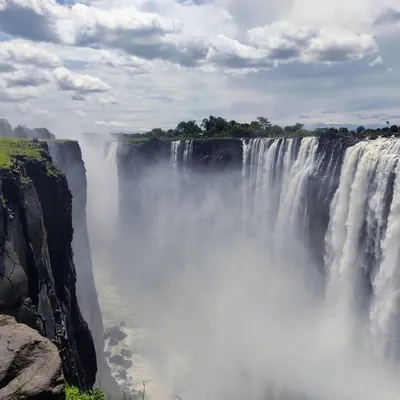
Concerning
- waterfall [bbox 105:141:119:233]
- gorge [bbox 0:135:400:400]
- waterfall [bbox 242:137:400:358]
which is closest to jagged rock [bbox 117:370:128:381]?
gorge [bbox 0:135:400:400]

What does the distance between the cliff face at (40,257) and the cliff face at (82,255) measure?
4.34 meters

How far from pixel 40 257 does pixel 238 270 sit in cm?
2372

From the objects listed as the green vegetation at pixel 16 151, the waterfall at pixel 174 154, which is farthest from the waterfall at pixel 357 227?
the green vegetation at pixel 16 151

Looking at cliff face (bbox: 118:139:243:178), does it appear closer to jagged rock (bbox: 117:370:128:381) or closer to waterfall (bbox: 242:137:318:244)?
waterfall (bbox: 242:137:318:244)

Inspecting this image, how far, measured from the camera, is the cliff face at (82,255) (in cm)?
2427

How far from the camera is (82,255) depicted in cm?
2894

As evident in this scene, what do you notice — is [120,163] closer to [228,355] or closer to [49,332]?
[228,355]

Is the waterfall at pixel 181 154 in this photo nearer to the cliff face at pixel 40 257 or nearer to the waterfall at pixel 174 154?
the waterfall at pixel 174 154

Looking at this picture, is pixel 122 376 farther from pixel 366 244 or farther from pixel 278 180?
pixel 278 180

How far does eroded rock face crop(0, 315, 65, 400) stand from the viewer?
6137 mm

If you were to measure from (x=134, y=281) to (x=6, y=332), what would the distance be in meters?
33.3

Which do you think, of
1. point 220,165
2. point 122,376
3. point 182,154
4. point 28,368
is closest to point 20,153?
point 28,368

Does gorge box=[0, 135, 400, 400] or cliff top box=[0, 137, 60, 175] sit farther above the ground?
cliff top box=[0, 137, 60, 175]

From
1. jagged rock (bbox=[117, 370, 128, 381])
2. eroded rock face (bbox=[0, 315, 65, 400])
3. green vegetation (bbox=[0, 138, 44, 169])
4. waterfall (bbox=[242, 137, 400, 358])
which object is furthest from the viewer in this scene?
jagged rock (bbox=[117, 370, 128, 381])
